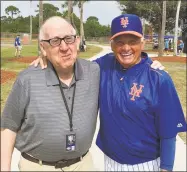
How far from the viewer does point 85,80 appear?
119 inches

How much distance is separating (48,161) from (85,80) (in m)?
0.72

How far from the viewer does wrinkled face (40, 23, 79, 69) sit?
288 cm

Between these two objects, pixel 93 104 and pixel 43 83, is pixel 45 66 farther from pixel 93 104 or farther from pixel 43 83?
pixel 93 104

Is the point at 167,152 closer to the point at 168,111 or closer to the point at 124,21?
the point at 168,111

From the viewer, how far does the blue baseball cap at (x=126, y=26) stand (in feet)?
9.61

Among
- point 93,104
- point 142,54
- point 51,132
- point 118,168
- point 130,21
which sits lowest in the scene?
point 118,168

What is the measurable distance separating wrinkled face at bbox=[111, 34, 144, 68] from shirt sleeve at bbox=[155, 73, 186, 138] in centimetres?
29

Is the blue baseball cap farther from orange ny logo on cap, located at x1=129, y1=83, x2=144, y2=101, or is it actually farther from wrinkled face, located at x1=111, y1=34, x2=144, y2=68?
orange ny logo on cap, located at x1=129, y1=83, x2=144, y2=101

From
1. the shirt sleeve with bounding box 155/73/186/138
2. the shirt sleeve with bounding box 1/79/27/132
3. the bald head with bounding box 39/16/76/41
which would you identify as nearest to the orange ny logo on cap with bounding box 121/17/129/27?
the bald head with bounding box 39/16/76/41

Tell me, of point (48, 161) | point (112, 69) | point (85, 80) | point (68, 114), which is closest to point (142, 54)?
point (112, 69)

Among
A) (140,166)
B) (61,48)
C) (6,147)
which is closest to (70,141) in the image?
(6,147)

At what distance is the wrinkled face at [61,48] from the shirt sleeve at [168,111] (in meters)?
0.72

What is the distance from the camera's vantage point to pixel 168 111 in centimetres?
281

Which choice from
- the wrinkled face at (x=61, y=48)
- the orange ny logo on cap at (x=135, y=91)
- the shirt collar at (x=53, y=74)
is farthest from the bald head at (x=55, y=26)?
the orange ny logo on cap at (x=135, y=91)
